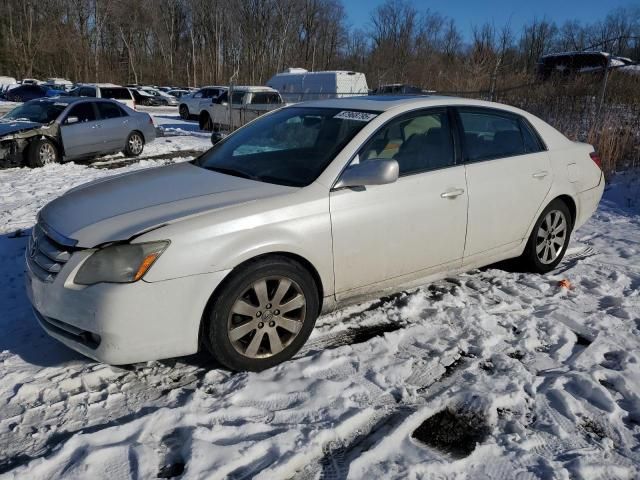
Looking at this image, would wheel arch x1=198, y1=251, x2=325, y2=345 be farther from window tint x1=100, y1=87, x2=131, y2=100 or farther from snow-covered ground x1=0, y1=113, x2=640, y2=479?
window tint x1=100, y1=87, x2=131, y2=100

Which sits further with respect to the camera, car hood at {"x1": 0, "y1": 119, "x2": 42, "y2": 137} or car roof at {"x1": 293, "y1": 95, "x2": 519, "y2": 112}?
car hood at {"x1": 0, "y1": 119, "x2": 42, "y2": 137}

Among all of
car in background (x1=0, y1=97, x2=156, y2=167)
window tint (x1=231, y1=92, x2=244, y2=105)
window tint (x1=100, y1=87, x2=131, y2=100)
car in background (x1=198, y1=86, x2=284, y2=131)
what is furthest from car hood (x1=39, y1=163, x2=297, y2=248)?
window tint (x1=100, y1=87, x2=131, y2=100)

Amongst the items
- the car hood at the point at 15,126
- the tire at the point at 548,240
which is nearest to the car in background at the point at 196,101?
the car hood at the point at 15,126

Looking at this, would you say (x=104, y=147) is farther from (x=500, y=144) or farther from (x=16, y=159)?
(x=500, y=144)

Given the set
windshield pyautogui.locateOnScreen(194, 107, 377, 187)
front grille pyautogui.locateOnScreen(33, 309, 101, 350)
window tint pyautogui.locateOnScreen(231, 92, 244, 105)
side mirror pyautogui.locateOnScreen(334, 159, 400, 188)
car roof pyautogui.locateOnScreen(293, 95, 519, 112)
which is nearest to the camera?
front grille pyautogui.locateOnScreen(33, 309, 101, 350)

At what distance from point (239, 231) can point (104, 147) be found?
32.1ft

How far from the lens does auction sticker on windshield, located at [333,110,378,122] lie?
3.71 m

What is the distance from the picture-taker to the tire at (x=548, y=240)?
464cm

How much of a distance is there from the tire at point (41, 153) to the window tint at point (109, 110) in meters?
1.42

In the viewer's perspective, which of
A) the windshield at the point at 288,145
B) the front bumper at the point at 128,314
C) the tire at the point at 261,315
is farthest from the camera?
the windshield at the point at 288,145

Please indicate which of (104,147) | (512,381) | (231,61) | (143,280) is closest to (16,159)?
(104,147)

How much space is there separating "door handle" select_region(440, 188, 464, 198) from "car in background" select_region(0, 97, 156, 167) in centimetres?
910

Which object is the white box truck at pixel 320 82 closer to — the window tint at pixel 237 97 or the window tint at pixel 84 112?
the window tint at pixel 237 97

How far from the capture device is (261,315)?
120 inches
